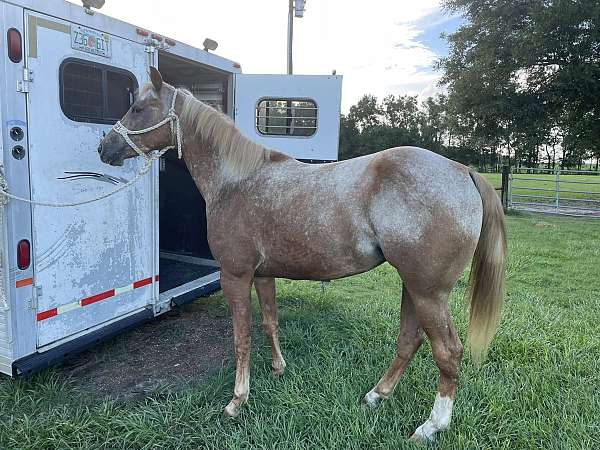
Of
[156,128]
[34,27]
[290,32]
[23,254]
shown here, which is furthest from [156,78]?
[290,32]

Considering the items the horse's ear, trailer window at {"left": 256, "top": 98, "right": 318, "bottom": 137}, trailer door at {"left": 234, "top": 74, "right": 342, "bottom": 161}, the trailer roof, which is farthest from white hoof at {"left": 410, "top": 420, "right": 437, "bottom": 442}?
the trailer roof

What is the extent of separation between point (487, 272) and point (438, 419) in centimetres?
91

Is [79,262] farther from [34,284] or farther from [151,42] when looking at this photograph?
[151,42]

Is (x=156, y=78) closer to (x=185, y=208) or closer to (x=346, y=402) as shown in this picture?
(x=346, y=402)

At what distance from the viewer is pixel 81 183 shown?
9.96 ft

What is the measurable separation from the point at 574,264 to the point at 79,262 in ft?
22.6

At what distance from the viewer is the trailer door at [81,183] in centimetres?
274

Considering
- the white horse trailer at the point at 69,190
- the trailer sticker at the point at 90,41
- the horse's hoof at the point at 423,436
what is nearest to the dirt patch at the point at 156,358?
the white horse trailer at the point at 69,190

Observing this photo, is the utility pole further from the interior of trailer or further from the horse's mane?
the horse's mane

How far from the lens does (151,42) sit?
3449 mm

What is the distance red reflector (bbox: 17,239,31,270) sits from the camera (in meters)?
2.65

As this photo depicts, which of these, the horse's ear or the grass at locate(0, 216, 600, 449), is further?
the horse's ear

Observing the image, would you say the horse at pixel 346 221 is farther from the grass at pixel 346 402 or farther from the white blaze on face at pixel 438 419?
the grass at pixel 346 402

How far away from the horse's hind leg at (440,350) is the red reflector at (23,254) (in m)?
2.23
